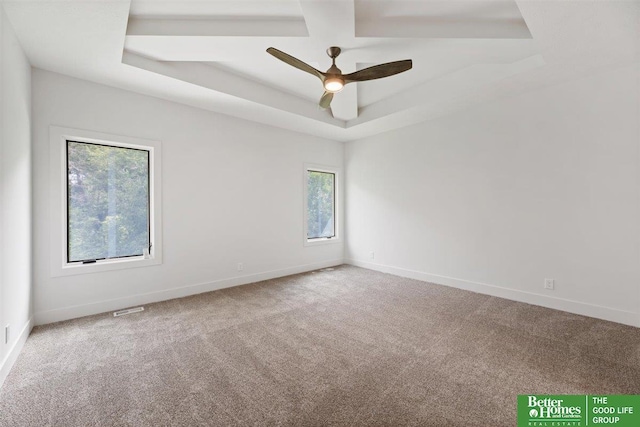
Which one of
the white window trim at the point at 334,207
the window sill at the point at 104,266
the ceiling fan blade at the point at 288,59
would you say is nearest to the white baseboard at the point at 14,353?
the window sill at the point at 104,266

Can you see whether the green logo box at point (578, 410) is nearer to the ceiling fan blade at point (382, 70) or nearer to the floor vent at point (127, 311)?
the ceiling fan blade at point (382, 70)

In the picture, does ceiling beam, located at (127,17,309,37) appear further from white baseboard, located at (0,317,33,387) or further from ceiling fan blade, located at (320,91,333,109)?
white baseboard, located at (0,317,33,387)

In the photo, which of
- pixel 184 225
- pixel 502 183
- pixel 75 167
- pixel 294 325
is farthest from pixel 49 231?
pixel 502 183

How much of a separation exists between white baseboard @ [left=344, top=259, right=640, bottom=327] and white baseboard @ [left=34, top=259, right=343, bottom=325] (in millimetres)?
2144

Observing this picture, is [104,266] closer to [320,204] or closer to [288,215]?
[288,215]

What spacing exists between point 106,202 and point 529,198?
5.35 m

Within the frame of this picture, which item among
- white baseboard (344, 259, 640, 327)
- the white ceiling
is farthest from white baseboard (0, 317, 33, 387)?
white baseboard (344, 259, 640, 327)

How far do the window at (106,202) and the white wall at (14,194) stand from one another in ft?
1.48

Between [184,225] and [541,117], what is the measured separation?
4909mm

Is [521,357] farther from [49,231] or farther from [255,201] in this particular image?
[49,231]

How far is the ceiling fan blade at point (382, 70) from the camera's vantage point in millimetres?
2535

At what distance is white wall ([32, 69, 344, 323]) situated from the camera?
2.97m

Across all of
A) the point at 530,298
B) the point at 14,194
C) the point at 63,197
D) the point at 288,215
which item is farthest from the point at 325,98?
the point at 530,298

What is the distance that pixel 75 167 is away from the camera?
319 cm
